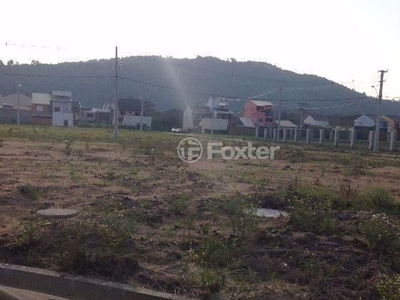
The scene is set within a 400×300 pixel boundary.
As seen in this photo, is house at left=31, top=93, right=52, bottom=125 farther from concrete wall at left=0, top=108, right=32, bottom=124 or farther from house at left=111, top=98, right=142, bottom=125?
house at left=111, top=98, right=142, bottom=125

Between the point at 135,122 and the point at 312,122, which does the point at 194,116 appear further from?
the point at 312,122

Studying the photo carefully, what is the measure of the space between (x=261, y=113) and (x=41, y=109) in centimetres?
3545

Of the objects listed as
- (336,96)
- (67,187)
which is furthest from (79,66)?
(67,187)

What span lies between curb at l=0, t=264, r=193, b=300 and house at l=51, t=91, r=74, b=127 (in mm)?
62908

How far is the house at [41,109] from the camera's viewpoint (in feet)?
222

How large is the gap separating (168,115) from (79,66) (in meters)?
52.7

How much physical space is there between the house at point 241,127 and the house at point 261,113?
2620mm

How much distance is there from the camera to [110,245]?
514 centimetres

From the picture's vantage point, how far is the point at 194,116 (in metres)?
72.6

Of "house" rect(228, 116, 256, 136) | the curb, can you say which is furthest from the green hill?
the curb

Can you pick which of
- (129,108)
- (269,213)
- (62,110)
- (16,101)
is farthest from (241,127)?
(269,213)

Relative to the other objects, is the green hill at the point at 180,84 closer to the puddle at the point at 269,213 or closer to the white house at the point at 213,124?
the white house at the point at 213,124

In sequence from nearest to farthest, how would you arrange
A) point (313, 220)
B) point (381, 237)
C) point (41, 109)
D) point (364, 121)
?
point (381, 237) → point (313, 220) → point (364, 121) → point (41, 109)

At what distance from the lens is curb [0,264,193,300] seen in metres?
4.33
